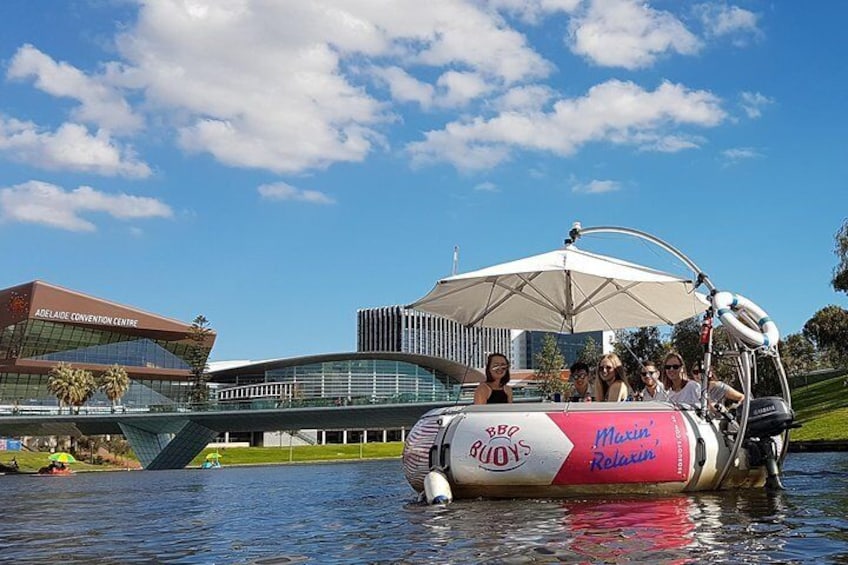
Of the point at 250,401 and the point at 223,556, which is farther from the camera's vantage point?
the point at 250,401

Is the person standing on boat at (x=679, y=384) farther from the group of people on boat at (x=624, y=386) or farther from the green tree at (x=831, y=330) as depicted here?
the green tree at (x=831, y=330)

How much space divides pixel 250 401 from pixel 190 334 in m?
52.6

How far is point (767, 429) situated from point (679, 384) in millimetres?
1760

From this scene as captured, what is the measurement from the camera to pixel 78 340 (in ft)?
394

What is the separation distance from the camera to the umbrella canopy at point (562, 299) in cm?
1652

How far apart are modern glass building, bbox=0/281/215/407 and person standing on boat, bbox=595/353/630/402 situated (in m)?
91.5

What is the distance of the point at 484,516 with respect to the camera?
11.6m

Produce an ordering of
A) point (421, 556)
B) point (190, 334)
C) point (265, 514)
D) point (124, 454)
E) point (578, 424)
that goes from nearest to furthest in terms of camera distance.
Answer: point (421, 556), point (578, 424), point (265, 514), point (124, 454), point (190, 334)

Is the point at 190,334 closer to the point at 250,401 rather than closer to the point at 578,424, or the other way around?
the point at 250,401

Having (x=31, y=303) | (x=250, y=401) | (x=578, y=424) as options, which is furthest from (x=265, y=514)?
(x=31, y=303)

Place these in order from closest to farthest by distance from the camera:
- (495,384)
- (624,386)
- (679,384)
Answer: (624,386)
(495,384)
(679,384)

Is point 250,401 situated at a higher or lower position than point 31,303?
lower

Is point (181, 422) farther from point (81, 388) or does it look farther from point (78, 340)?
point (78, 340)

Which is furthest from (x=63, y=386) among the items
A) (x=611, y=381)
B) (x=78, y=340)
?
(x=611, y=381)
